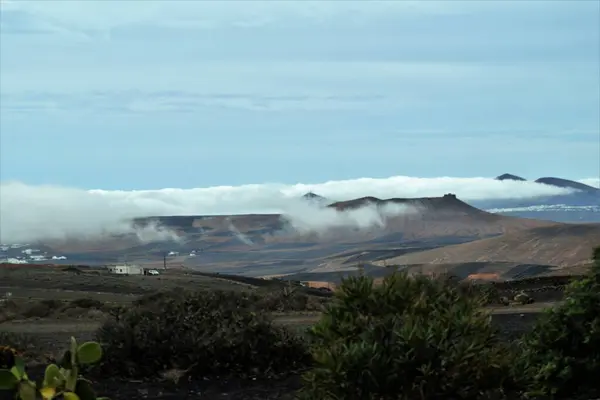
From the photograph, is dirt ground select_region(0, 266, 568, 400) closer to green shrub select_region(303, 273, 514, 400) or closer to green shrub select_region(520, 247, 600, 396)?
green shrub select_region(520, 247, 600, 396)

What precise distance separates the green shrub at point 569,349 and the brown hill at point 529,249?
122604 millimetres

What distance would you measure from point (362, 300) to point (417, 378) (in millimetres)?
1100

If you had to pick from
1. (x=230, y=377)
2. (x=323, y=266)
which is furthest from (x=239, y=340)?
(x=323, y=266)

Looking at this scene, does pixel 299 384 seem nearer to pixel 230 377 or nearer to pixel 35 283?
pixel 230 377

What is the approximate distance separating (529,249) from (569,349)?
5609 inches

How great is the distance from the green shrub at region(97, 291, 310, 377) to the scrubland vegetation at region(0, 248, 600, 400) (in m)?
0.02

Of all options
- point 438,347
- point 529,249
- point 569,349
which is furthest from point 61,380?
point 529,249

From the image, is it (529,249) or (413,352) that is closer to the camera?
(413,352)

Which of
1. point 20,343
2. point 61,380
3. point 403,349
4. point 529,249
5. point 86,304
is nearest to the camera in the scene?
point 61,380

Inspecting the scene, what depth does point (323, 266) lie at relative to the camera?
17788 centimetres

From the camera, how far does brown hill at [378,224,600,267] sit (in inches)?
5364

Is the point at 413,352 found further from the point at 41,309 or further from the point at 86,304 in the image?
the point at 86,304

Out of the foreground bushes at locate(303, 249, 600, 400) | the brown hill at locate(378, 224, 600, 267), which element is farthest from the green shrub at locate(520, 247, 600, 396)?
the brown hill at locate(378, 224, 600, 267)

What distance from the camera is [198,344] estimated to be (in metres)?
12.5
